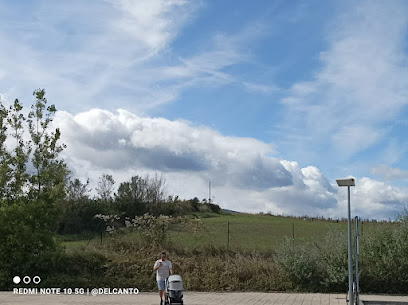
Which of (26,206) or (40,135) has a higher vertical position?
(40,135)

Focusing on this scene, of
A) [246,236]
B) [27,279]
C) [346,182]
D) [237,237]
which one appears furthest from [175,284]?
[246,236]

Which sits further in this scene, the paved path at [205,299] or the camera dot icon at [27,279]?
the camera dot icon at [27,279]

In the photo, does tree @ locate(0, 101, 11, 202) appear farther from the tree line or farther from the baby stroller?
the baby stroller

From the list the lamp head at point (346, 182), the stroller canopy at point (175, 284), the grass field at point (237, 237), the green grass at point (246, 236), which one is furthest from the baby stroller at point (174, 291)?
the grass field at point (237, 237)

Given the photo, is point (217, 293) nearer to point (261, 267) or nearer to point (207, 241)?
point (261, 267)

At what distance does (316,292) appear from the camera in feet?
68.0

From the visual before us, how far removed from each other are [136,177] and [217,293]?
22.5 metres

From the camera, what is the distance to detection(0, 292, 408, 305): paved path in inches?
682

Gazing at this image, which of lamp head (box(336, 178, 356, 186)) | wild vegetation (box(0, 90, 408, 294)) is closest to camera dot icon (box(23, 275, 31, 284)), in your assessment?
wild vegetation (box(0, 90, 408, 294))

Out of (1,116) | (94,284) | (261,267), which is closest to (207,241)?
(261,267)

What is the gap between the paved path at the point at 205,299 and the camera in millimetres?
17328

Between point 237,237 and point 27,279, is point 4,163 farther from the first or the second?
point 237,237

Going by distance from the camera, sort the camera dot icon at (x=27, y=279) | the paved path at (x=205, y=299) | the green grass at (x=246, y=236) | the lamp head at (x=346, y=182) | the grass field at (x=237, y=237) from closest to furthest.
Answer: the lamp head at (x=346, y=182)
the paved path at (x=205, y=299)
the camera dot icon at (x=27, y=279)
the grass field at (x=237, y=237)
the green grass at (x=246, y=236)

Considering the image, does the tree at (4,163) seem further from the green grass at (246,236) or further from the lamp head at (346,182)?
the lamp head at (346,182)
